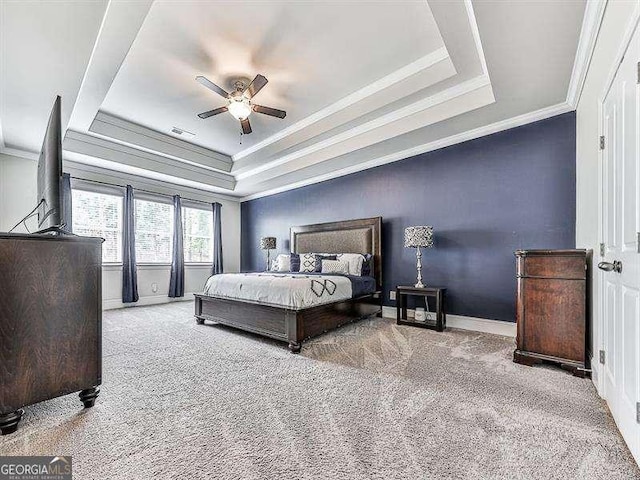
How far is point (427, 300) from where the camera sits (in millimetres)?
4004

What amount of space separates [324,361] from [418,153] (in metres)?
3.16

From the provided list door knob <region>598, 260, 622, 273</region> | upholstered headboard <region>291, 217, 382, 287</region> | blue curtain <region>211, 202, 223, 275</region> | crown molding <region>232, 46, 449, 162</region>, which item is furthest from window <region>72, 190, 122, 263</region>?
door knob <region>598, 260, 622, 273</region>

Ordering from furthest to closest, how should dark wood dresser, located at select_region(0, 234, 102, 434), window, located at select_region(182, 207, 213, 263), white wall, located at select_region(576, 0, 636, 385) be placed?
window, located at select_region(182, 207, 213, 263), white wall, located at select_region(576, 0, 636, 385), dark wood dresser, located at select_region(0, 234, 102, 434)

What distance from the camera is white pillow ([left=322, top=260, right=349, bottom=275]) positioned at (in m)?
4.40

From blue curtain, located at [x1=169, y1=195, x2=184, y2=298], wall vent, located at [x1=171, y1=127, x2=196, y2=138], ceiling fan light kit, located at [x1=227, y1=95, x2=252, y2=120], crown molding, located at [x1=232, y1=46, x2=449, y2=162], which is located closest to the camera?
crown molding, located at [x1=232, y1=46, x2=449, y2=162]

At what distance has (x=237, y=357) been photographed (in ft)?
8.66

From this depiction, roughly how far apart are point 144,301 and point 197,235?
172 centimetres

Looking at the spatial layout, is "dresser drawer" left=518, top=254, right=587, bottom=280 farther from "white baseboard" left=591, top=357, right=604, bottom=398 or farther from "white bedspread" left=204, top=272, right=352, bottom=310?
"white bedspread" left=204, top=272, right=352, bottom=310

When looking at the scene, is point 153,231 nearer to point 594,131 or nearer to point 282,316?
point 282,316

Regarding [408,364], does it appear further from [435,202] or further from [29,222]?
[29,222]

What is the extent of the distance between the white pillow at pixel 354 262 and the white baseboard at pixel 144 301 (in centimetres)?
358

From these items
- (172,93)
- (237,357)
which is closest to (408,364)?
(237,357)

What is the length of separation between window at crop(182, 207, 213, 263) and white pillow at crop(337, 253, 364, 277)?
11.7 ft

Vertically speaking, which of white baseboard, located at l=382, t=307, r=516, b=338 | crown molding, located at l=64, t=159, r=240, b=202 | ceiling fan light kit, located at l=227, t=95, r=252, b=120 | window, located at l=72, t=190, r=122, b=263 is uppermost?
ceiling fan light kit, located at l=227, t=95, r=252, b=120
